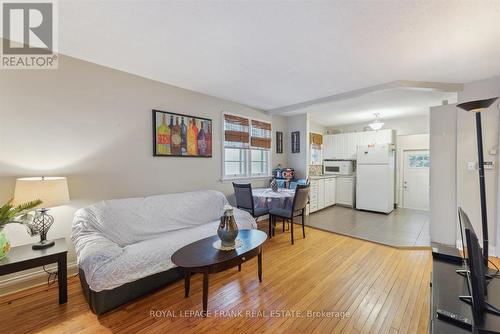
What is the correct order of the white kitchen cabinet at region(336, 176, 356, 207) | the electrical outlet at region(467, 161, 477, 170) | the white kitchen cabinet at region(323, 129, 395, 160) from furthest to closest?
the white kitchen cabinet at region(336, 176, 356, 207), the white kitchen cabinet at region(323, 129, 395, 160), the electrical outlet at region(467, 161, 477, 170)

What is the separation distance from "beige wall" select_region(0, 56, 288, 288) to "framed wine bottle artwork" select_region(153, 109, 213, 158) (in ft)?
0.34

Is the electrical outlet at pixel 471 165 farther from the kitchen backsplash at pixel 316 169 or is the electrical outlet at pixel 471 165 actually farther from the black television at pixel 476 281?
the kitchen backsplash at pixel 316 169

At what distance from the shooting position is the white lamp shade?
184cm

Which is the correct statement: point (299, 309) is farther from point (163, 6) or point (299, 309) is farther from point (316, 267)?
point (163, 6)

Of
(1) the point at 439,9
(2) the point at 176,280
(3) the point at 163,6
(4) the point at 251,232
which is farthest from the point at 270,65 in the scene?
(2) the point at 176,280

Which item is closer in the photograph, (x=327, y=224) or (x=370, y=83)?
(x=370, y=83)

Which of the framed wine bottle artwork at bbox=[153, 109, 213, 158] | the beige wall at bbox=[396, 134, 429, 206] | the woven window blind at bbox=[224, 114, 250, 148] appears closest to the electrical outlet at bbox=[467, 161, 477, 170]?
the beige wall at bbox=[396, 134, 429, 206]

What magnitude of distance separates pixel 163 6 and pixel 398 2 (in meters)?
1.77

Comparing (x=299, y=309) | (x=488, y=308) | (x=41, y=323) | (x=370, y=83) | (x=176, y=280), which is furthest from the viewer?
(x=370, y=83)

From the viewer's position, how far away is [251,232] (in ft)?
8.18

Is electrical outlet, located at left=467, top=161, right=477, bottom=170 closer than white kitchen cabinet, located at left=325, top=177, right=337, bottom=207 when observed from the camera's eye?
Yes

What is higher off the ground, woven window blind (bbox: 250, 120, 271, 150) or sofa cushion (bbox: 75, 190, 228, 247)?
woven window blind (bbox: 250, 120, 271, 150)

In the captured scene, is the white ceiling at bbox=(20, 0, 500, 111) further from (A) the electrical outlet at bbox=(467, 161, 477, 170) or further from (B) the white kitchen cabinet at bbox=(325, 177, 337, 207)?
(B) the white kitchen cabinet at bbox=(325, 177, 337, 207)

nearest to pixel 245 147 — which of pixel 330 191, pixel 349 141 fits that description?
pixel 330 191
